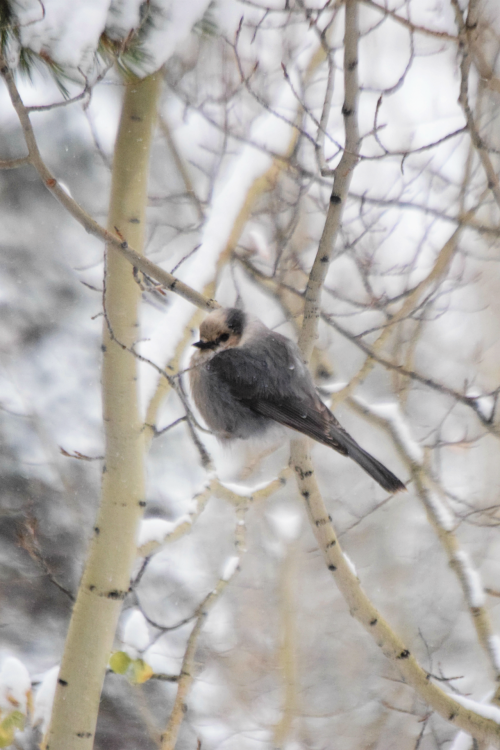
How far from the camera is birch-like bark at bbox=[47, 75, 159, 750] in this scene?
4.77 ft

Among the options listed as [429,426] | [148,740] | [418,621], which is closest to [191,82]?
[429,426]

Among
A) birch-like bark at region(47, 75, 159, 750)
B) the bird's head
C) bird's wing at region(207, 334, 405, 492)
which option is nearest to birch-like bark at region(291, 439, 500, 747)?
bird's wing at region(207, 334, 405, 492)

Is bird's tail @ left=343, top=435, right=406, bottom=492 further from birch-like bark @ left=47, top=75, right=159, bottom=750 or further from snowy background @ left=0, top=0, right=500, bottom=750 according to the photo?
birch-like bark @ left=47, top=75, right=159, bottom=750

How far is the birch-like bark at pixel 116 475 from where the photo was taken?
4.77 feet

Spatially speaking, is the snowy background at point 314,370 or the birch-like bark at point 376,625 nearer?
the birch-like bark at point 376,625

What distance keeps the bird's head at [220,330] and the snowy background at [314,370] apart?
21 centimetres

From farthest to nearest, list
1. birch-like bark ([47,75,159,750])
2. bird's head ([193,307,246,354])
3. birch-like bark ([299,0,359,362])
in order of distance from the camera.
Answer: bird's head ([193,307,246,354]), birch-like bark ([47,75,159,750]), birch-like bark ([299,0,359,362])

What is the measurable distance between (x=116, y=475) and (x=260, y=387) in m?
0.47

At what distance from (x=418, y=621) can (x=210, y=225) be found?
2.04 metres

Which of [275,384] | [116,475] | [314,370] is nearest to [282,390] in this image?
[275,384]

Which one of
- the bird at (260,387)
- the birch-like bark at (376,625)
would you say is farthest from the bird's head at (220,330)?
the birch-like bark at (376,625)

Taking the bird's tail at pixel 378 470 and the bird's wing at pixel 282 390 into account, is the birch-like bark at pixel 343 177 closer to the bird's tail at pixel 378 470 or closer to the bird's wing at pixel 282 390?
the bird's wing at pixel 282 390

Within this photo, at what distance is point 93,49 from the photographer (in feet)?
4.21

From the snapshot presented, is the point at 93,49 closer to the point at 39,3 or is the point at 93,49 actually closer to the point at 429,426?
the point at 39,3
